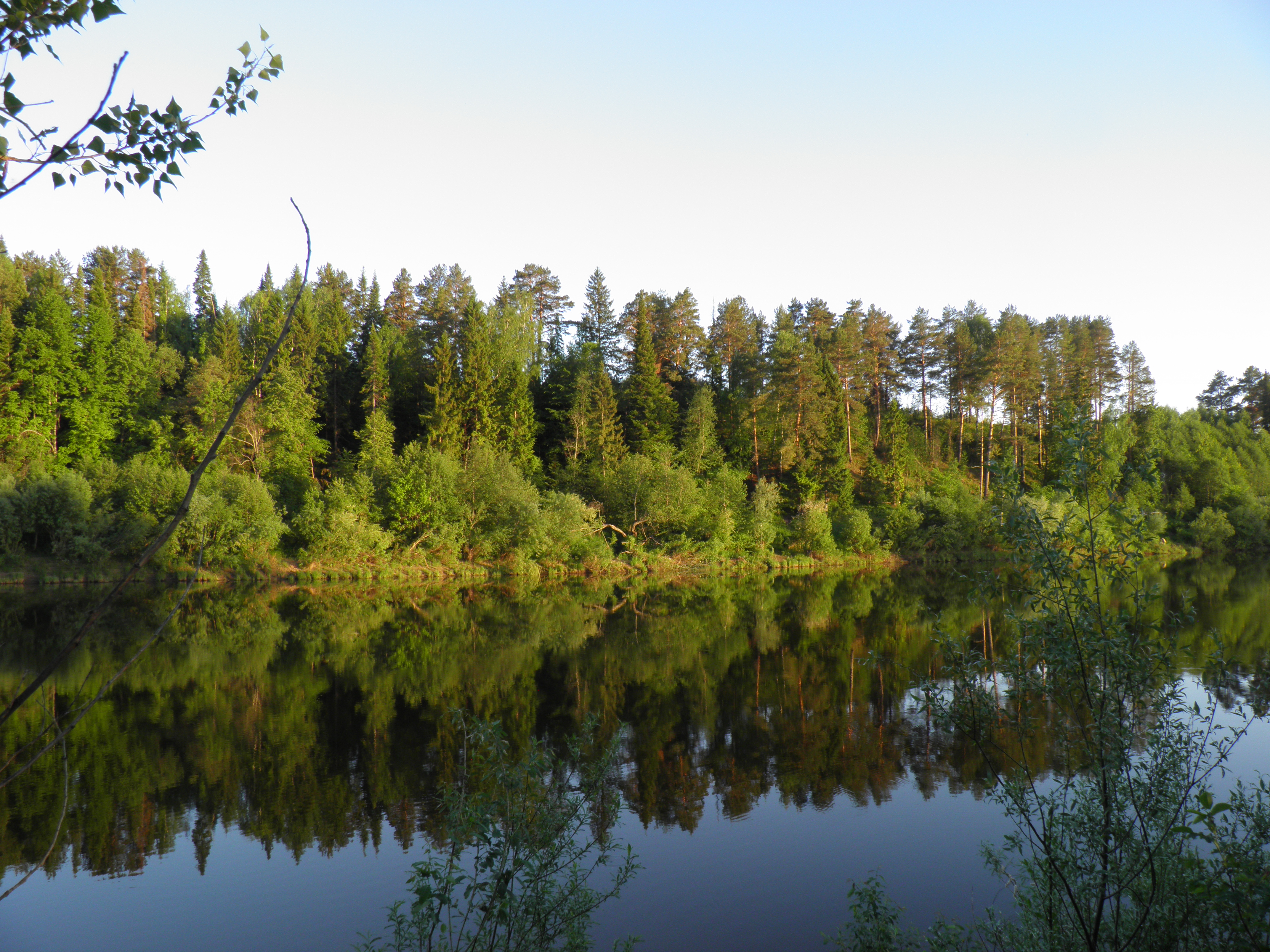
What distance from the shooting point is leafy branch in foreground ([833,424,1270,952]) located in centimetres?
423

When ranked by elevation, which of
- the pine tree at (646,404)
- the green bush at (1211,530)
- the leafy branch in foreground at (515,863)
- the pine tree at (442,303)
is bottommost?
the leafy branch in foreground at (515,863)

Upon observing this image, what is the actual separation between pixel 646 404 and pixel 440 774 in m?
41.3

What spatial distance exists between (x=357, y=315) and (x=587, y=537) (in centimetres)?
3137

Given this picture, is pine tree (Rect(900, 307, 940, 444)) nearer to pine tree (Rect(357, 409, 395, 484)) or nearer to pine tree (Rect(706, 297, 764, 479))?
pine tree (Rect(706, 297, 764, 479))

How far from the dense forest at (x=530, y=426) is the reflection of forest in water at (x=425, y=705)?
9.39 m

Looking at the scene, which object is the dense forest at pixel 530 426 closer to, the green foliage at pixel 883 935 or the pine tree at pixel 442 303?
the pine tree at pixel 442 303

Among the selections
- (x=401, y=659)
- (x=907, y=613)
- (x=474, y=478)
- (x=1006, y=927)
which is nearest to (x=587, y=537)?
(x=474, y=478)

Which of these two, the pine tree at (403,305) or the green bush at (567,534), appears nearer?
the green bush at (567,534)

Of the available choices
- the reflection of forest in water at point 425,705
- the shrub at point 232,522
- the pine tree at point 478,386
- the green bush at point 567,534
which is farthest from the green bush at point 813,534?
the shrub at point 232,522

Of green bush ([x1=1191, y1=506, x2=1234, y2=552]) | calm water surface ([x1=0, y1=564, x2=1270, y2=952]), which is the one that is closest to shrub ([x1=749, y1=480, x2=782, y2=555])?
calm water surface ([x1=0, y1=564, x2=1270, y2=952])

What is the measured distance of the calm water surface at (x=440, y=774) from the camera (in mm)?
8195

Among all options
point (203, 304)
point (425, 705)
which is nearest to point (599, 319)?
point (203, 304)

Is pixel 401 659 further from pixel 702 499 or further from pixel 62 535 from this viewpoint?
pixel 702 499

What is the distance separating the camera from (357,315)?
197ft
